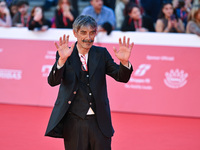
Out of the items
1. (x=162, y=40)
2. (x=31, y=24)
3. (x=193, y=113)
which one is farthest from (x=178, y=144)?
(x=31, y=24)

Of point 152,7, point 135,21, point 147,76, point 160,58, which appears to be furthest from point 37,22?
point 152,7

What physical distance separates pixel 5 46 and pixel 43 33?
0.90 meters

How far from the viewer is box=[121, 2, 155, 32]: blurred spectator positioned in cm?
816

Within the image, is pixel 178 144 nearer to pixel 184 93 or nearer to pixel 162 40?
pixel 184 93

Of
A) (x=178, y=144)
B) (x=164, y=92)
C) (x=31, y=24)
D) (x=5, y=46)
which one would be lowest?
(x=178, y=144)

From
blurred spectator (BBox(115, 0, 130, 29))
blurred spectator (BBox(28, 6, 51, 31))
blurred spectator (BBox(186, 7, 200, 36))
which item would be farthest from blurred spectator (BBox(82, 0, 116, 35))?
blurred spectator (BBox(186, 7, 200, 36))

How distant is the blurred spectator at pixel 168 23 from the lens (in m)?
8.28

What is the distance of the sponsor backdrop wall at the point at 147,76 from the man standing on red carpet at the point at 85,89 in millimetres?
3893

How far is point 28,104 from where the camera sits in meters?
7.95

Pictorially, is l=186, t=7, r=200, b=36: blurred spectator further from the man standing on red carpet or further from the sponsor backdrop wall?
the man standing on red carpet

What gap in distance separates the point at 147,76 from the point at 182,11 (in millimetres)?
3139

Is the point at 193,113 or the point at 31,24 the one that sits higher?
the point at 31,24

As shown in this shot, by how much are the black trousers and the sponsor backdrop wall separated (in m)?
3.92

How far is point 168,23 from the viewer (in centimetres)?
832
